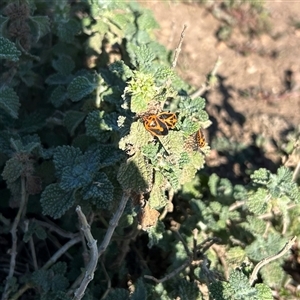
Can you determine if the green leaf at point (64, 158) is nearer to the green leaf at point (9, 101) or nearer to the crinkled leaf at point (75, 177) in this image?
the crinkled leaf at point (75, 177)

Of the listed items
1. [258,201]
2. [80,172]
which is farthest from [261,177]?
[80,172]

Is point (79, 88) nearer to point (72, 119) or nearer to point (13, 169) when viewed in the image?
point (72, 119)

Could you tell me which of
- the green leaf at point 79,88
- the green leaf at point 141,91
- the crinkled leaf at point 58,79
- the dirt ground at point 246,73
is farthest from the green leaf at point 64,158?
the dirt ground at point 246,73

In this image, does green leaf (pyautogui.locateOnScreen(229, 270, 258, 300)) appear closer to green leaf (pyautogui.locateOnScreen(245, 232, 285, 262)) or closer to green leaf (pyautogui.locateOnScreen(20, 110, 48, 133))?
green leaf (pyautogui.locateOnScreen(245, 232, 285, 262))

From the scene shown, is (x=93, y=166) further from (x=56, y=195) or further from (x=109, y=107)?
(x=109, y=107)

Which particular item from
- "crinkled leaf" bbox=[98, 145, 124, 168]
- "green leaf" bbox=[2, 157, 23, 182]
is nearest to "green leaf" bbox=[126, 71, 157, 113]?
"crinkled leaf" bbox=[98, 145, 124, 168]
